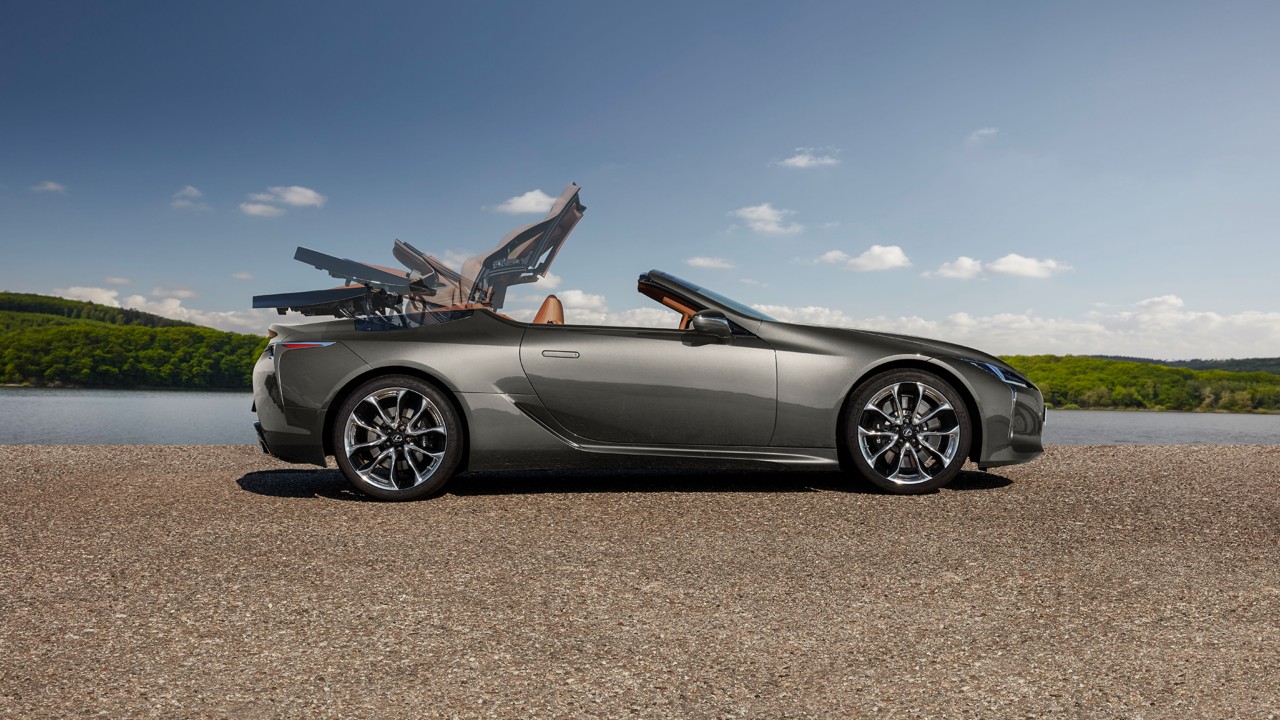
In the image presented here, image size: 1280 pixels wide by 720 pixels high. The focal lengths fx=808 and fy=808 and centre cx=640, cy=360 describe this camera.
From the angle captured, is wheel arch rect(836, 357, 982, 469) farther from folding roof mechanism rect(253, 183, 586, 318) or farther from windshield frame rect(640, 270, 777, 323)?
folding roof mechanism rect(253, 183, 586, 318)

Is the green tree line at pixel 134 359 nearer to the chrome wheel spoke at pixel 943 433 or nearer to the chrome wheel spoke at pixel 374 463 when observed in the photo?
the chrome wheel spoke at pixel 374 463

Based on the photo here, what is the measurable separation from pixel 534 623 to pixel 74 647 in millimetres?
1351

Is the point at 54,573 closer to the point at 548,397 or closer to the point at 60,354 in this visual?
the point at 548,397

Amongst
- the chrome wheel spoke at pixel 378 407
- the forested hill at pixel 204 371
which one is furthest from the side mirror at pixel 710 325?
the forested hill at pixel 204 371

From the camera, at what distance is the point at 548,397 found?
4707mm

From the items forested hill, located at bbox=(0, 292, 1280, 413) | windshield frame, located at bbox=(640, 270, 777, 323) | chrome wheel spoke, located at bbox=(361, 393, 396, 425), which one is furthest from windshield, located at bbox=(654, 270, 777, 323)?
forested hill, located at bbox=(0, 292, 1280, 413)

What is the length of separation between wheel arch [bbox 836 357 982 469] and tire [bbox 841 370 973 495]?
2cm

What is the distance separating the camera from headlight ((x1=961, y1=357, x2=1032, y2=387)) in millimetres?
4961

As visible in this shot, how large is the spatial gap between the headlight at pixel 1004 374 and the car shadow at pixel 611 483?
72 centimetres

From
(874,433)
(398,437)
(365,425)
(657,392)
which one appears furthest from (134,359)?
(874,433)

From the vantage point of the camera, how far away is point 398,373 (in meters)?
4.79

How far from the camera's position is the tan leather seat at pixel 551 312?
5039 mm

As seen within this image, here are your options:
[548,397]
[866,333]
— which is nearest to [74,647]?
[548,397]

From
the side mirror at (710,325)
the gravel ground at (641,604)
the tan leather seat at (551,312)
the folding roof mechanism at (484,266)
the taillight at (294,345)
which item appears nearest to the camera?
the gravel ground at (641,604)
